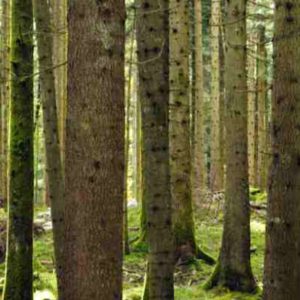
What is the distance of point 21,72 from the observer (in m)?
7.22

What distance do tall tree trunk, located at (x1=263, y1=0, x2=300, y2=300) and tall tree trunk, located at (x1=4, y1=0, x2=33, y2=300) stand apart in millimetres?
2880

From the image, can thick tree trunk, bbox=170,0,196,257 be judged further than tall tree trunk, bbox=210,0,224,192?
No

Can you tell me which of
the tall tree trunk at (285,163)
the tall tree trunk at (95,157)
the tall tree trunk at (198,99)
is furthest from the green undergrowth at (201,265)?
the tall tree trunk at (95,157)

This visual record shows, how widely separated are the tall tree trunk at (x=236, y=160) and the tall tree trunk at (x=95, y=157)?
4652mm

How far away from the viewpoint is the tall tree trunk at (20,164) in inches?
285

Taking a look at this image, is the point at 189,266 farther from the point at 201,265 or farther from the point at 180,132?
the point at 180,132

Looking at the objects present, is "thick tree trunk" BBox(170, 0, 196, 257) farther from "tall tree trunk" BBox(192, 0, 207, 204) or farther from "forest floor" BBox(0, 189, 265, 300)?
"tall tree trunk" BBox(192, 0, 207, 204)

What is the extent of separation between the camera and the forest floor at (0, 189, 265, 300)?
8773mm

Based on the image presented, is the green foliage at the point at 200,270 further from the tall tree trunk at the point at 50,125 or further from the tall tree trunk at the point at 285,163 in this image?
the tall tree trunk at the point at 285,163

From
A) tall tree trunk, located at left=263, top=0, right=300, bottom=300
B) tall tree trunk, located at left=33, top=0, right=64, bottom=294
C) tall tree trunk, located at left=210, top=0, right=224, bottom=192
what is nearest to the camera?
tall tree trunk, located at left=263, top=0, right=300, bottom=300

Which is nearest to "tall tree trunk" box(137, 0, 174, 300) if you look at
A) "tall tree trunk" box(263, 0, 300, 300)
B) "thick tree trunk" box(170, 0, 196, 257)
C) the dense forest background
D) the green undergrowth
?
the dense forest background

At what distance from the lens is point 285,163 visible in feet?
19.6

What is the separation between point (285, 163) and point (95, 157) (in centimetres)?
248

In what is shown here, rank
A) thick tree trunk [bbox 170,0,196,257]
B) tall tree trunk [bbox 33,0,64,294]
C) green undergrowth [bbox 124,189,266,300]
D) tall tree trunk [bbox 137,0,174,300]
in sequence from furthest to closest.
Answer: thick tree trunk [bbox 170,0,196,257]
green undergrowth [bbox 124,189,266,300]
tall tree trunk [bbox 33,0,64,294]
tall tree trunk [bbox 137,0,174,300]
